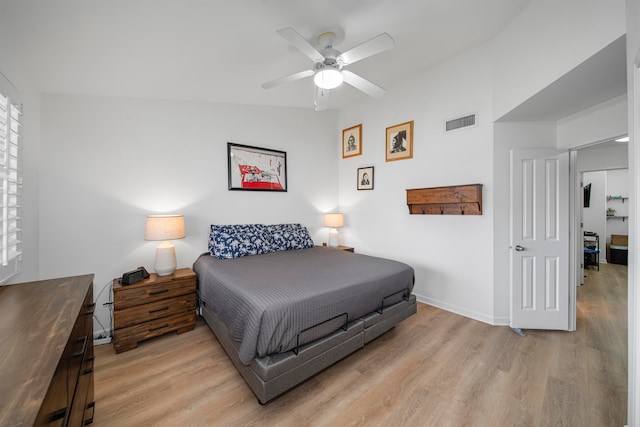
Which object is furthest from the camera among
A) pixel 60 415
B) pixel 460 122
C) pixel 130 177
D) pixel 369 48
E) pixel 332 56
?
pixel 460 122

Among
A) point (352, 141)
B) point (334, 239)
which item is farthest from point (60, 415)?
point (352, 141)

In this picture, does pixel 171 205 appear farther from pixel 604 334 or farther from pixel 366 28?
pixel 604 334

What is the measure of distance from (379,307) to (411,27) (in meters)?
2.62

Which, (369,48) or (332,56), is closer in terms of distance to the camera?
(369,48)

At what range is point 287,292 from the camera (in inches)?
70.1

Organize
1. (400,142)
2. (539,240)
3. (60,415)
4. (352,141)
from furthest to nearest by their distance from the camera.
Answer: (352,141) → (400,142) → (539,240) → (60,415)

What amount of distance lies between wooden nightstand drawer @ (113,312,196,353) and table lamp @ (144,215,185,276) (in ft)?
1.56

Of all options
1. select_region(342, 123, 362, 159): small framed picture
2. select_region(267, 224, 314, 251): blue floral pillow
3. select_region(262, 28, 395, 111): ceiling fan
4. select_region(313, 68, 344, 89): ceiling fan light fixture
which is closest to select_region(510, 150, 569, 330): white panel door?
select_region(262, 28, 395, 111): ceiling fan

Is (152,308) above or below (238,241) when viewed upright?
below

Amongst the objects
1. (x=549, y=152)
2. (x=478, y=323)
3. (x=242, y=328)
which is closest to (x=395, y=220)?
(x=478, y=323)

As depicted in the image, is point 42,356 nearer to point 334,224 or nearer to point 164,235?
point 164,235

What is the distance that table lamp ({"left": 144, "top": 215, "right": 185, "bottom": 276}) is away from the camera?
8.29 ft

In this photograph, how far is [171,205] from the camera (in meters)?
3.01

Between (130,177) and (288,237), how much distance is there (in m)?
2.02
